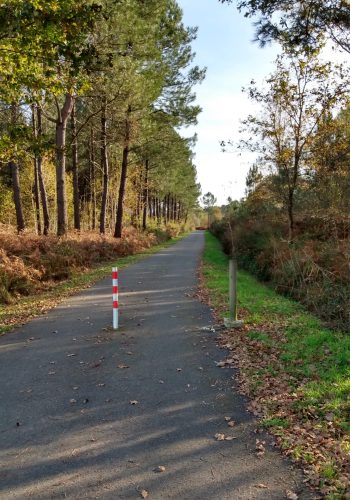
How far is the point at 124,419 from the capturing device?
449cm

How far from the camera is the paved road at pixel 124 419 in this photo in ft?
11.1

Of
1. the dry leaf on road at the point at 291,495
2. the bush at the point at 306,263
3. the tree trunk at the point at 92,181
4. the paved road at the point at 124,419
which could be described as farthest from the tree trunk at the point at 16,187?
the dry leaf on road at the point at 291,495

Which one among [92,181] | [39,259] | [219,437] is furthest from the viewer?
[92,181]

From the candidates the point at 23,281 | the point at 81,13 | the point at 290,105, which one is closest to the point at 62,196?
the point at 23,281

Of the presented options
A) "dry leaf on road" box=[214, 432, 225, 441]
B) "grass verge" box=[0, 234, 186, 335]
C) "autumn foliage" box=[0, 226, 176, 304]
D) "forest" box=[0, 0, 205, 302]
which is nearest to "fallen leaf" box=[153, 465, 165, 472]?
"dry leaf on road" box=[214, 432, 225, 441]

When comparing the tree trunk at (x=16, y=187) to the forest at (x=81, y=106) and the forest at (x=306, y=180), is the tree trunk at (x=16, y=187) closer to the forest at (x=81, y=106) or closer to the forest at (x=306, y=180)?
the forest at (x=81, y=106)

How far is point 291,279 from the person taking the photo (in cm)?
1345

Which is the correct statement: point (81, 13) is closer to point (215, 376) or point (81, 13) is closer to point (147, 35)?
point (215, 376)

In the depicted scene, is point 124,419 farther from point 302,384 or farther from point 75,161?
point 75,161

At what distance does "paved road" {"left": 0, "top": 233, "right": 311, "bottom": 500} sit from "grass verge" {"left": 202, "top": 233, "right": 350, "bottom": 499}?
0.25m

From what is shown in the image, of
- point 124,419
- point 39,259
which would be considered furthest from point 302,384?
point 39,259

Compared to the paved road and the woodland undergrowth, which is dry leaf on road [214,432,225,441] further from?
the woodland undergrowth

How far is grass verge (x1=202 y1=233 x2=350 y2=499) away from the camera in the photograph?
3758mm

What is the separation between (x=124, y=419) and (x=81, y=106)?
1088 inches
